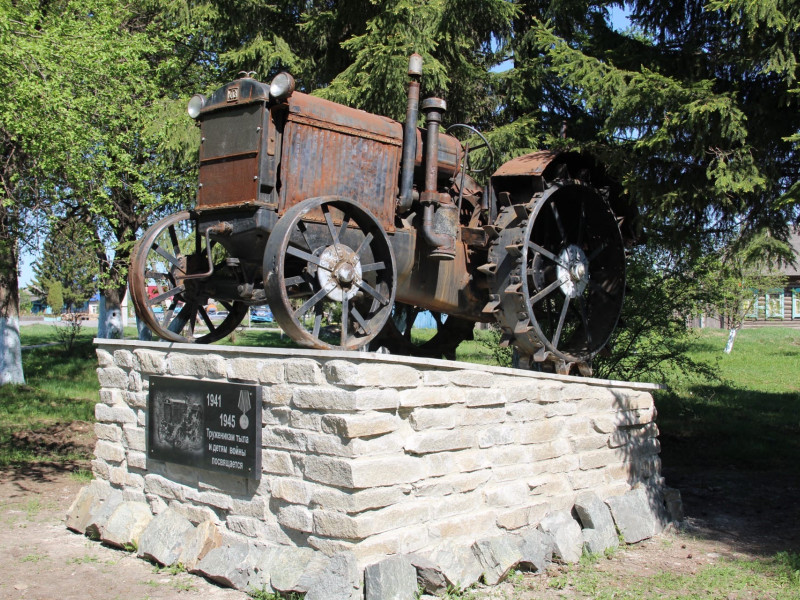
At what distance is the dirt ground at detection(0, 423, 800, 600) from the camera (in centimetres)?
504

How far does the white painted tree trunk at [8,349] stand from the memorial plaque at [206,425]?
913 cm

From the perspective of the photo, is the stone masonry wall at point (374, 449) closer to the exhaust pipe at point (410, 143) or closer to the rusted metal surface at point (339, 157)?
the rusted metal surface at point (339, 157)

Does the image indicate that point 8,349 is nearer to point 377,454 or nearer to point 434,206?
point 434,206

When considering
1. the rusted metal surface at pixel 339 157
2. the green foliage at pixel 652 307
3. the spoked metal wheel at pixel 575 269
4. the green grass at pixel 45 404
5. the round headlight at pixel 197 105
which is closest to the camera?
the rusted metal surface at pixel 339 157

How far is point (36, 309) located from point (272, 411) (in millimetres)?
61628

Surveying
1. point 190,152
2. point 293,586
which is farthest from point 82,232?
point 293,586

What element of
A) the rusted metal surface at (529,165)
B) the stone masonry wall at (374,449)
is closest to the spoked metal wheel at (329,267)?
the stone masonry wall at (374,449)

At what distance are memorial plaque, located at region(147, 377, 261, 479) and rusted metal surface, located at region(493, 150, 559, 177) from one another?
3088 mm

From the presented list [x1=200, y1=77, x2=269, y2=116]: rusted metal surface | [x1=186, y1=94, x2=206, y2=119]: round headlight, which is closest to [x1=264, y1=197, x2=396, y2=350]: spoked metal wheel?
[x1=200, y1=77, x2=269, y2=116]: rusted metal surface

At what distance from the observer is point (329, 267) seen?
556 centimetres

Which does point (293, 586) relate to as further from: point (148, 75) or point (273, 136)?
point (148, 75)

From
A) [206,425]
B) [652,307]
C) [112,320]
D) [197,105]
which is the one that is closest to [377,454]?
[206,425]

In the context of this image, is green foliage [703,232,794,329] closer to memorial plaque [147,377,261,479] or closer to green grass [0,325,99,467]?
memorial plaque [147,377,261,479]

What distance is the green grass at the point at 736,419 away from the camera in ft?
31.5
